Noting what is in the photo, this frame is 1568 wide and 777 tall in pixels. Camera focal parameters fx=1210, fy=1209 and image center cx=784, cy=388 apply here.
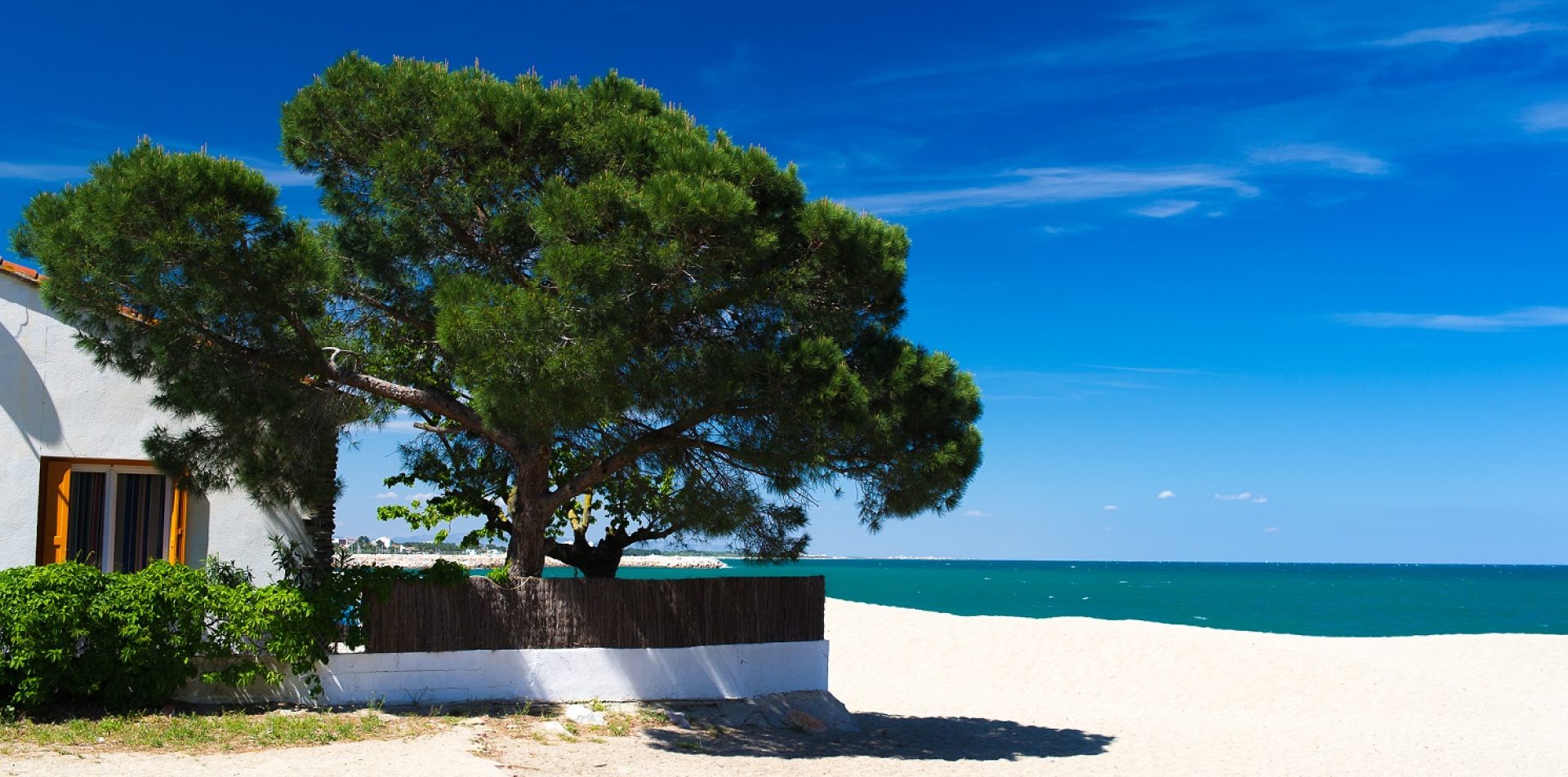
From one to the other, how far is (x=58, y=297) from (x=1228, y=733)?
14252 mm

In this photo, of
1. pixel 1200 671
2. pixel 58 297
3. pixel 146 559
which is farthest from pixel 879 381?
pixel 1200 671

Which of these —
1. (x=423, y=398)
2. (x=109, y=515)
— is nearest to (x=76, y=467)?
(x=109, y=515)

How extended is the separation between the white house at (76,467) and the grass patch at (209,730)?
264 centimetres

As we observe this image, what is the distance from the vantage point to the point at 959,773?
11.5 metres

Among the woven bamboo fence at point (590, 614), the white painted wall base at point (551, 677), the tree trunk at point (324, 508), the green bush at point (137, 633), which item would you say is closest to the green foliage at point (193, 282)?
the tree trunk at point (324, 508)

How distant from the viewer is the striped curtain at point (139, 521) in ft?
46.1

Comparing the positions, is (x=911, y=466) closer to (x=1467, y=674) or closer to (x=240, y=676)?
(x=240, y=676)

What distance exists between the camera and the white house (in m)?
13.1

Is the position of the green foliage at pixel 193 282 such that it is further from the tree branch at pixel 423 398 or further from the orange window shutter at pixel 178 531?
the orange window shutter at pixel 178 531

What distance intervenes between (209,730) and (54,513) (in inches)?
171

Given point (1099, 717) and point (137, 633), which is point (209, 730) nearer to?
point (137, 633)

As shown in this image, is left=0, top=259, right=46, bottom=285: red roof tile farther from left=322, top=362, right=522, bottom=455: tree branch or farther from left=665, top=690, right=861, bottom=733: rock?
left=665, top=690, right=861, bottom=733: rock

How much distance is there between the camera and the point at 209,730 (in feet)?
35.0

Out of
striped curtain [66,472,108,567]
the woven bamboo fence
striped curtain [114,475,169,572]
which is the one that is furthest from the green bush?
striped curtain [114,475,169,572]
